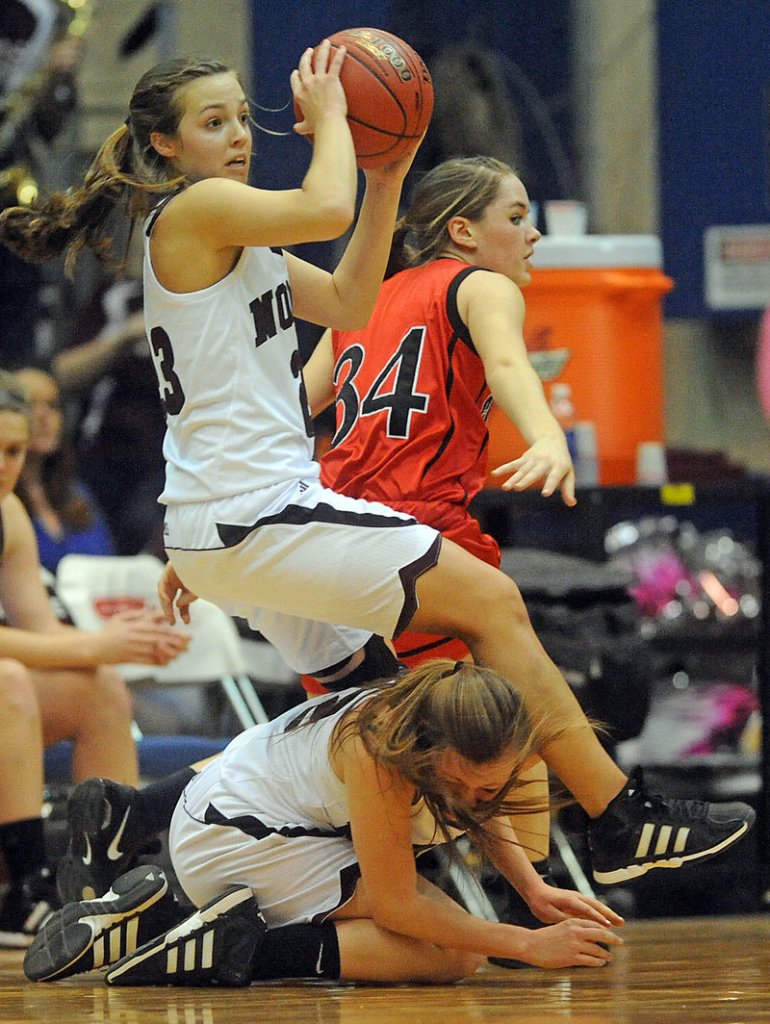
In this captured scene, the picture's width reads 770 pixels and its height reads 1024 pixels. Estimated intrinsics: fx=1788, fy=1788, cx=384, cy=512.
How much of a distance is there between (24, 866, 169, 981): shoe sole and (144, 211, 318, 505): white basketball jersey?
660 millimetres

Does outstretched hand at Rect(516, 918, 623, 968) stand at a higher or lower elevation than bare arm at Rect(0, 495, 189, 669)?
lower

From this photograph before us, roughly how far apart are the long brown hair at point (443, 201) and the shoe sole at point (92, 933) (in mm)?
1291

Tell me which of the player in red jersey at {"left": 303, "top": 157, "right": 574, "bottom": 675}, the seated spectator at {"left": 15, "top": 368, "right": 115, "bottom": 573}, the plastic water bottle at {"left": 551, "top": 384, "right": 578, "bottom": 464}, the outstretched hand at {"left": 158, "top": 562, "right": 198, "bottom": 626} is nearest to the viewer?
the player in red jersey at {"left": 303, "top": 157, "right": 574, "bottom": 675}

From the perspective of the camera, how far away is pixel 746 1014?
7.95 feet

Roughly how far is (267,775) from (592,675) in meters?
1.33

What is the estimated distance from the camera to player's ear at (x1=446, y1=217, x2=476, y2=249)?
3.37 metres

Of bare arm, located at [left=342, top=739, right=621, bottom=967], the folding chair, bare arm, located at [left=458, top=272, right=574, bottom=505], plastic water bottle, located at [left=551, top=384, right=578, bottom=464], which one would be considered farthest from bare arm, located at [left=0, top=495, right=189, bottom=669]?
bare arm, located at [left=342, top=739, right=621, bottom=967]

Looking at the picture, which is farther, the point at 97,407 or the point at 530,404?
the point at 97,407

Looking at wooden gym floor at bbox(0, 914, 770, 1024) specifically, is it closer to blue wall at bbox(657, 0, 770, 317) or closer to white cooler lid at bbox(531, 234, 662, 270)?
white cooler lid at bbox(531, 234, 662, 270)

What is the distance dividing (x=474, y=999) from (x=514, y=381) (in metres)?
1.00

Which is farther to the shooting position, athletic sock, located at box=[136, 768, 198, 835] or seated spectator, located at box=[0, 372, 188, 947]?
seated spectator, located at box=[0, 372, 188, 947]

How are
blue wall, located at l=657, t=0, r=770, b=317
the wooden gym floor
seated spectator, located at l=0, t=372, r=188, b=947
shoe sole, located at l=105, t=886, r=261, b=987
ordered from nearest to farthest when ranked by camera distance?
the wooden gym floor → shoe sole, located at l=105, t=886, r=261, b=987 → seated spectator, located at l=0, t=372, r=188, b=947 → blue wall, located at l=657, t=0, r=770, b=317

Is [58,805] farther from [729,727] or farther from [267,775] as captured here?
[729,727]

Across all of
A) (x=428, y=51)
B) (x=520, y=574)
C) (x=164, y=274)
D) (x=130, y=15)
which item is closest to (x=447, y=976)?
(x=164, y=274)
